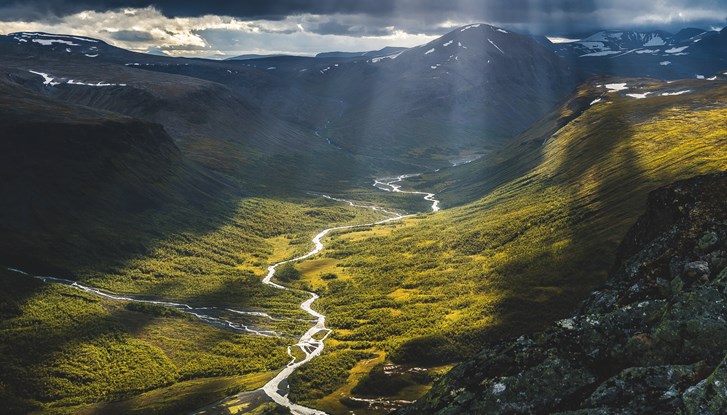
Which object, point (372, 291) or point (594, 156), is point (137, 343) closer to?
point (372, 291)

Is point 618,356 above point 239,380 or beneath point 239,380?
above

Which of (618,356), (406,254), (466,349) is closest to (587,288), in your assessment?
(466,349)

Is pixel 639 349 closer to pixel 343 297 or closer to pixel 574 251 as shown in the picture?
pixel 574 251

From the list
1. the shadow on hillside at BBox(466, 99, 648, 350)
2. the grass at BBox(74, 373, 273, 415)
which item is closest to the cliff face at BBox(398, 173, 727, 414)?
the grass at BBox(74, 373, 273, 415)

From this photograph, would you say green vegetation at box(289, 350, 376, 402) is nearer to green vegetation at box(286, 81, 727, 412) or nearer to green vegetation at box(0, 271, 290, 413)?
green vegetation at box(286, 81, 727, 412)

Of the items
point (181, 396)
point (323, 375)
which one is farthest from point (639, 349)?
point (181, 396)

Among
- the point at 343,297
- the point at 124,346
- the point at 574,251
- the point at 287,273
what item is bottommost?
the point at 287,273

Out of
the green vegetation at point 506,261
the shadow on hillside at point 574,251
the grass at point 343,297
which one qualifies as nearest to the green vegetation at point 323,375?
the grass at point 343,297

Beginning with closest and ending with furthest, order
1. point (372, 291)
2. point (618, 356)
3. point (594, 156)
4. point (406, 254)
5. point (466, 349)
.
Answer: point (618, 356)
point (466, 349)
point (372, 291)
point (406, 254)
point (594, 156)
